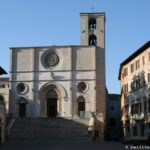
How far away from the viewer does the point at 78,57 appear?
61.5 m

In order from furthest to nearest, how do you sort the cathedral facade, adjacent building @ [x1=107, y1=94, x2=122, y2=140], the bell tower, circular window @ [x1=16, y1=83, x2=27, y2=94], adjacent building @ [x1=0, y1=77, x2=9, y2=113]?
adjacent building @ [x1=107, y1=94, x2=122, y2=140]
adjacent building @ [x1=0, y1=77, x2=9, y2=113]
the bell tower
circular window @ [x1=16, y1=83, x2=27, y2=94]
the cathedral facade

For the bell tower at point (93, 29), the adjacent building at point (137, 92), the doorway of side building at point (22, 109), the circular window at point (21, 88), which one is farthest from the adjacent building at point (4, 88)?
the adjacent building at point (137, 92)

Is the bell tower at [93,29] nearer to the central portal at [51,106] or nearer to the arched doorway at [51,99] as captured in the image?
the arched doorway at [51,99]

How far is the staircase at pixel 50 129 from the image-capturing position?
162 feet

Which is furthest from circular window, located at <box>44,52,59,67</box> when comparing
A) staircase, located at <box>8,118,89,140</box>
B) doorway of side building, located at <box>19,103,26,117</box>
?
staircase, located at <box>8,118,89,140</box>

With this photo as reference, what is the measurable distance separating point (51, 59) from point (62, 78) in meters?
3.55

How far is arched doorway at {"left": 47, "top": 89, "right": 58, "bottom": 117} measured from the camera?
202ft

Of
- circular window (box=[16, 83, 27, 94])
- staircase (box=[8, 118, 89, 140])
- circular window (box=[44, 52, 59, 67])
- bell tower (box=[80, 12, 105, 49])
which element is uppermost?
bell tower (box=[80, 12, 105, 49])

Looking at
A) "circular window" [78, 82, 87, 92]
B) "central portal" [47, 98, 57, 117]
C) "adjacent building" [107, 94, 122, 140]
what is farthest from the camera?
"adjacent building" [107, 94, 122, 140]

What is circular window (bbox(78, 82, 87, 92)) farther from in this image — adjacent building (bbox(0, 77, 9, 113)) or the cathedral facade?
adjacent building (bbox(0, 77, 9, 113))

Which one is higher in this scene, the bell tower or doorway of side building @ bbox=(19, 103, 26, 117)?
the bell tower

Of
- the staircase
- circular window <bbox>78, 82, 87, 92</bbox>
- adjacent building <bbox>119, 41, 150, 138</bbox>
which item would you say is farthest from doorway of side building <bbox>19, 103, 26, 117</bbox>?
adjacent building <bbox>119, 41, 150, 138</bbox>

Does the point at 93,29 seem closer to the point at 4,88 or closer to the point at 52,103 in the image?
the point at 52,103

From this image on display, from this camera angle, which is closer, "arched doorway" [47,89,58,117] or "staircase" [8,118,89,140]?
"staircase" [8,118,89,140]
